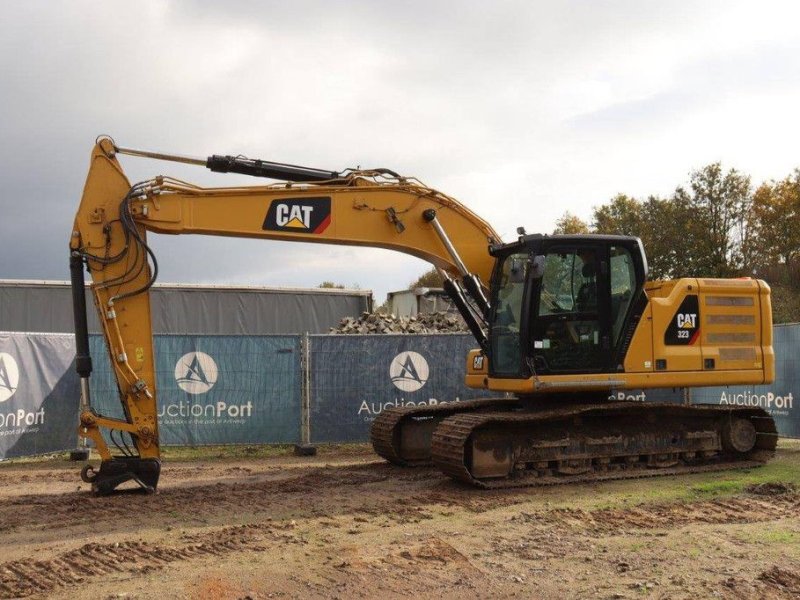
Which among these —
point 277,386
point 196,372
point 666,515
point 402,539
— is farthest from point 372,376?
point 402,539

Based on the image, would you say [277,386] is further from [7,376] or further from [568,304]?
[568,304]

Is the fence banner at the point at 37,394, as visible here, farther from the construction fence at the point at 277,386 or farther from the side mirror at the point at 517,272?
the side mirror at the point at 517,272

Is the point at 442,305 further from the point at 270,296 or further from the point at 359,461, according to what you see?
the point at 359,461

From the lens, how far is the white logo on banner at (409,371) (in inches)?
543

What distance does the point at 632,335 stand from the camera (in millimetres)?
9734

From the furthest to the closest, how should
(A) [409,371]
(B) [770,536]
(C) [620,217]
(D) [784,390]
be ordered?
1. (C) [620,217]
2. (A) [409,371]
3. (D) [784,390]
4. (B) [770,536]

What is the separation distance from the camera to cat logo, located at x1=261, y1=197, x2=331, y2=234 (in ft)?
30.7

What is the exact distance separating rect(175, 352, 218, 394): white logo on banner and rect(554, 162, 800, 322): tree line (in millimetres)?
27453

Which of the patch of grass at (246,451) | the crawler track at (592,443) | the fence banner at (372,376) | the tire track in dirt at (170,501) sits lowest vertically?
the patch of grass at (246,451)

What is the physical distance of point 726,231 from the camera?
120 ft

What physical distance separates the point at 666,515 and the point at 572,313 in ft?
8.63

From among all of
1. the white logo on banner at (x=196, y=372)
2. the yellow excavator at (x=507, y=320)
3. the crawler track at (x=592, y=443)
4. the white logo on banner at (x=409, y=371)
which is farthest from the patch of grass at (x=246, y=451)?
the crawler track at (x=592, y=443)

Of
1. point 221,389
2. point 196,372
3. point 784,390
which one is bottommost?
point 784,390

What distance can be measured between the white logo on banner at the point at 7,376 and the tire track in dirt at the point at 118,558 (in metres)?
6.09
